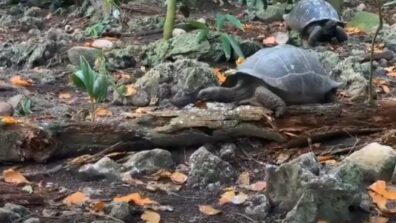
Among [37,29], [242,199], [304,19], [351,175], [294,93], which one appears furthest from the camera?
[37,29]

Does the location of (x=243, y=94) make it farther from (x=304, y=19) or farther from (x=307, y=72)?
(x=304, y=19)

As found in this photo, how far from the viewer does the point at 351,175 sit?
3.11 metres

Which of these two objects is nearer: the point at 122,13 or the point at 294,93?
the point at 294,93

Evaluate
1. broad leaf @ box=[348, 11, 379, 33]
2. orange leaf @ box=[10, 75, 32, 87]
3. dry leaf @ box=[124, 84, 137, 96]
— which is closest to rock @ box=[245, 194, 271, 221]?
dry leaf @ box=[124, 84, 137, 96]

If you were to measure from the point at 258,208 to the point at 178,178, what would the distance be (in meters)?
0.54

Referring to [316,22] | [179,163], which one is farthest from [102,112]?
[316,22]

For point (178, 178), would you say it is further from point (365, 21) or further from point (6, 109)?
→ point (365, 21)

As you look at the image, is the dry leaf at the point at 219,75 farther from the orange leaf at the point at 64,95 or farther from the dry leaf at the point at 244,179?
the dry leaf at the point at 244,179

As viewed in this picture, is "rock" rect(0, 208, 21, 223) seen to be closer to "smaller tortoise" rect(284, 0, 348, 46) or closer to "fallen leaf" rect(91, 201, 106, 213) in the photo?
"fallen leaf" rect(91, 201, 106, 213)

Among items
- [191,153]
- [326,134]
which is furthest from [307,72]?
[191,153]

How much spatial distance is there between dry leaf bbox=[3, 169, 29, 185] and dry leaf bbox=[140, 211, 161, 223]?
27.3 inches

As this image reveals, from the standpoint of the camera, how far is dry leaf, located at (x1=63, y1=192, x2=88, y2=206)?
327 cm

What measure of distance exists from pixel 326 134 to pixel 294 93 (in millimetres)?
354

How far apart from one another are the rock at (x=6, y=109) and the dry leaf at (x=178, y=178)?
140 cm
